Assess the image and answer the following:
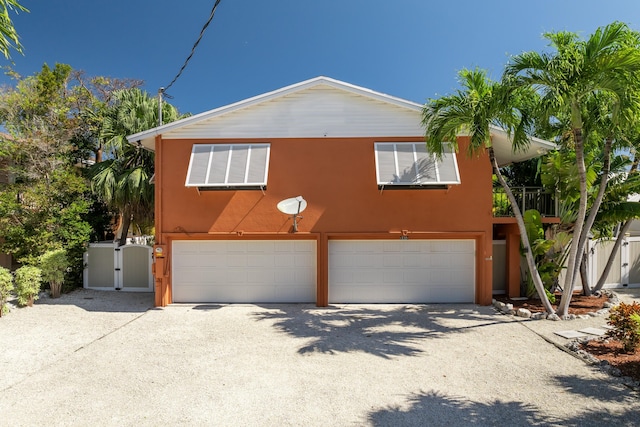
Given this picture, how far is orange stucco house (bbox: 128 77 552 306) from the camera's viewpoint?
1009cm

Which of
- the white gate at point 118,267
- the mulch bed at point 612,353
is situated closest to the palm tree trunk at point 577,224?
the mulch bed at point 612,353

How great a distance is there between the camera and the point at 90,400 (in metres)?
4.80

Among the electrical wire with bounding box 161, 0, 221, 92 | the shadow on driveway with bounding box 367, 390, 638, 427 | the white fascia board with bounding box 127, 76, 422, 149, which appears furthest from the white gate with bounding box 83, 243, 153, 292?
the shadow on driveway with bounding box 367, 390, 638, 427

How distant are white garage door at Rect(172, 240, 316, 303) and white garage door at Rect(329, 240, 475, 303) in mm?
947

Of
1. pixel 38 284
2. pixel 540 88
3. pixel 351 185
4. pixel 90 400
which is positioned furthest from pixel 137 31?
pixel 540 88

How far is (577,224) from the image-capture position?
802cm

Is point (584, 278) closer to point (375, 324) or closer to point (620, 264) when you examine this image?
point (620, 264)

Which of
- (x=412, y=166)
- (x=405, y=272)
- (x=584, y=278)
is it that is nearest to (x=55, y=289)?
(x=405, y=272)

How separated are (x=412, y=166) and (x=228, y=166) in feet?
18.4

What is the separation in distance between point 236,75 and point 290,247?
9323 millimetres

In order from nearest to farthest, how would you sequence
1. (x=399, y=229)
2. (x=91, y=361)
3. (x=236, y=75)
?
(x=91, y=361) < (x=399, y=229) < (x=236, y=75)

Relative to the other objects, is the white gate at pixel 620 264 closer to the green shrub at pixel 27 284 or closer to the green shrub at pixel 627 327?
the green shrub at pixel 627 327

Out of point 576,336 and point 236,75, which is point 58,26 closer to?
point 236,75

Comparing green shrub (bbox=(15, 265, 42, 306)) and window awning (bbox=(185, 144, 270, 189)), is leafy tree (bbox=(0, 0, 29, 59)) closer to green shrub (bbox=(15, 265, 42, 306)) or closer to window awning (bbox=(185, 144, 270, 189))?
window awning (bbox=(185, 144, 270, 189))
